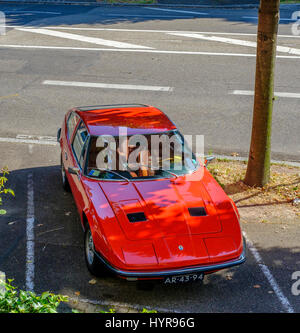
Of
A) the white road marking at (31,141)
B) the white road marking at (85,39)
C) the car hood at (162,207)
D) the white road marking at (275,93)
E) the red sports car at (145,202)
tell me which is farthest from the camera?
the white road marking at (85,39)

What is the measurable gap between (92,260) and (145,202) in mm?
1048

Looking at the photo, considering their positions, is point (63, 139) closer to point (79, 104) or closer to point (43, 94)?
point (79, 104)

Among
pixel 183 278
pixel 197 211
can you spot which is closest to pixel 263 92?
pixel 197 211

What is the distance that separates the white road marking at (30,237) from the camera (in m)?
6.55

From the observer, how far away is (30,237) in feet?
24.8

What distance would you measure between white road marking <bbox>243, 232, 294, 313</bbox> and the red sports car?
0.69 meters

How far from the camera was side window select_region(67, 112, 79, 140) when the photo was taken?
876 cm

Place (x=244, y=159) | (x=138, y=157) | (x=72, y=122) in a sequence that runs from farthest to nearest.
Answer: (x=244, y=159), (x=72, y=122), (x=138, y=157)

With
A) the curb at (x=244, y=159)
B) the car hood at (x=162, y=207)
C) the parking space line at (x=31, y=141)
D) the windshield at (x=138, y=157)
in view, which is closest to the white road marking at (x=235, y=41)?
the curb at (x=244, y=159)

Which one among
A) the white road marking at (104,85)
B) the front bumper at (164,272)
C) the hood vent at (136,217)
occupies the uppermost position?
the white road marking at (104,85)

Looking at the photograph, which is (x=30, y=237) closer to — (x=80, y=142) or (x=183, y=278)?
(x=80, y=142)

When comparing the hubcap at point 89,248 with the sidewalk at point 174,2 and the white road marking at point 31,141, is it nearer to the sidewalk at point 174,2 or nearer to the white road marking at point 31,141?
the white road marking at point 31,141

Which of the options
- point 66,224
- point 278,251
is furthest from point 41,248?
point 278,251

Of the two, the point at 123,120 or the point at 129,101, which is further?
the point at 129,101
